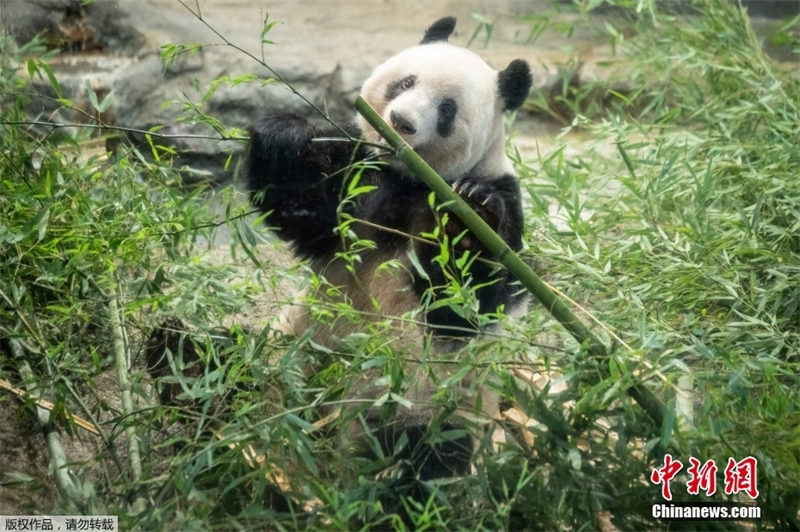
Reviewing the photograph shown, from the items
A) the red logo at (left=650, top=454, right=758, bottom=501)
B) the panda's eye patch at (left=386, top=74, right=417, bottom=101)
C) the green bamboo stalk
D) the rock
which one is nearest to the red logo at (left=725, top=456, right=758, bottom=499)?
the red logo at (left=650, top=454, right=758, bottom=501)

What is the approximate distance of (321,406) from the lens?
2062 millimetres

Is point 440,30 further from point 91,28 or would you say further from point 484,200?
point 91,28

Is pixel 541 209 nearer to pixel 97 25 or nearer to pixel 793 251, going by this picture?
pixel 793 251

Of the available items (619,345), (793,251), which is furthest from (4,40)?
(793,251)

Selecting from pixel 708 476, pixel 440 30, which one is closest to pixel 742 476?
pixel 708 476

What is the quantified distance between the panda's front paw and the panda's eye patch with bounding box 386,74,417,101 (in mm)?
362

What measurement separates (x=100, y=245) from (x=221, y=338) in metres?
0.42

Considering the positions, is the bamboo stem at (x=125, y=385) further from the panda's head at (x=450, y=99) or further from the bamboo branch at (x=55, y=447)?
the panda's head at (x=450, y=99)

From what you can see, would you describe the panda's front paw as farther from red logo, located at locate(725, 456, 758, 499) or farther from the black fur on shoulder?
red logo, located at locate(725, 456, 758, 499)

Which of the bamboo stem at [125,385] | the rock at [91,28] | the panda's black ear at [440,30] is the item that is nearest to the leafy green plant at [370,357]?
the bamboo stem at [125,385]

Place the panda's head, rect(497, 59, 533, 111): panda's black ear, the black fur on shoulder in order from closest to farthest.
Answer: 1. the black fur on shoulder
2. the panda's head
3. rect(497, 59, 533, 111): panda's black ear

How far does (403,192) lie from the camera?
2449 millimetres

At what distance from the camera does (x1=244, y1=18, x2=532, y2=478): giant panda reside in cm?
226

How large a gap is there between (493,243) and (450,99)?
0.70 m
